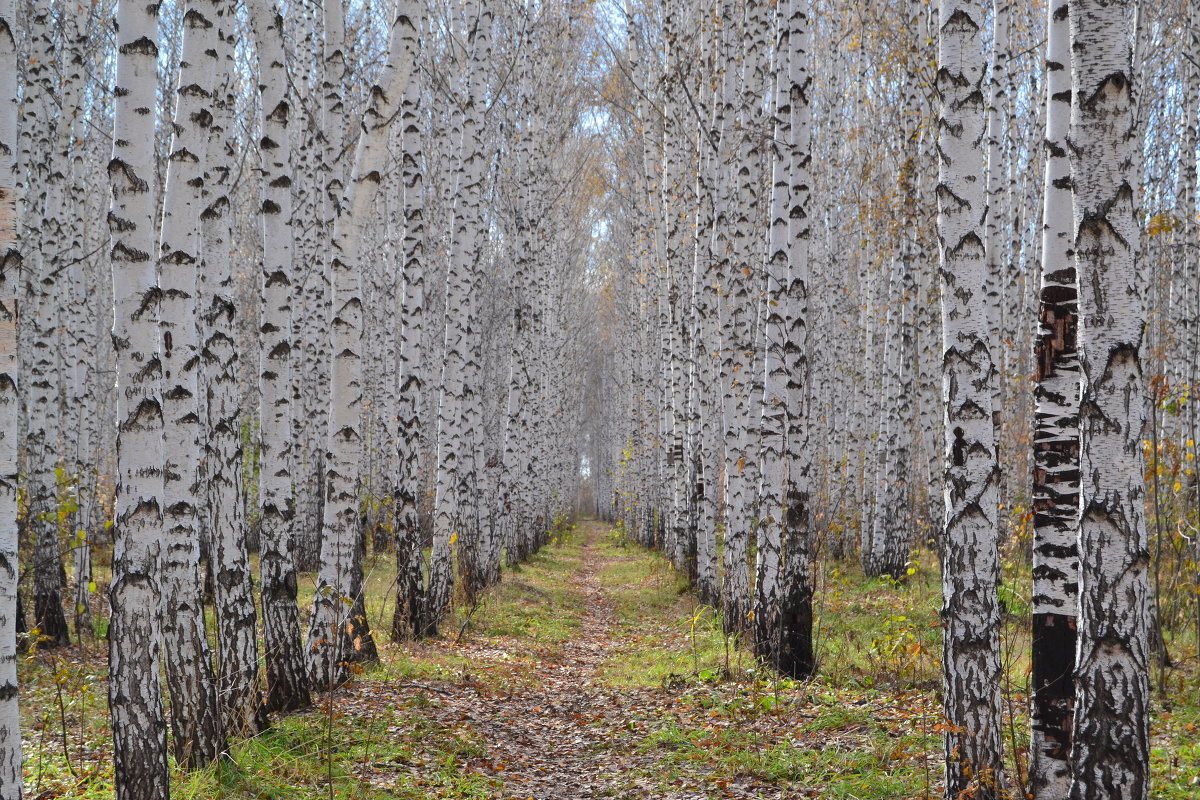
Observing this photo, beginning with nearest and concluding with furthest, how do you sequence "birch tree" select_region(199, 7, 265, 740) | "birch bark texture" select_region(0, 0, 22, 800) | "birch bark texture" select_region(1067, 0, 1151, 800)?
"birch bark texture" select_region(0, 0, 22, 800), "birch bark texture" select_region(1067, 0, 1151, 800), "birch tree" select_region(199, 7, 265, 740)

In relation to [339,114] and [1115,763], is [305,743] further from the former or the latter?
[339,114]

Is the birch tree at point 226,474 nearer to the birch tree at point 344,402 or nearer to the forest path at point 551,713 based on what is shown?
the forest path at point 551,713

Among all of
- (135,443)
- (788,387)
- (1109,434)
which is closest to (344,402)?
(135,443)

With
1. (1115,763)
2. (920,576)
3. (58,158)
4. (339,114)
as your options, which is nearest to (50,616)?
(58,158)

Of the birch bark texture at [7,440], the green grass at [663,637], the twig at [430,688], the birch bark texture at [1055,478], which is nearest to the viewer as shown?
the birch bark texture at [7,440]

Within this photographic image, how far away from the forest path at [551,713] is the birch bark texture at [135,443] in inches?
66.2

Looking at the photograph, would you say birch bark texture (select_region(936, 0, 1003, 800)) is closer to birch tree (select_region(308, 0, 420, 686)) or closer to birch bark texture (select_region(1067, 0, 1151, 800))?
birch bark texture (select_region(1067, 0, 1151, 800))

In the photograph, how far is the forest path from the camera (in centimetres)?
586

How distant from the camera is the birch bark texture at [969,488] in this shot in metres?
4.42

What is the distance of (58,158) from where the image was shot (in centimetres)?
1023

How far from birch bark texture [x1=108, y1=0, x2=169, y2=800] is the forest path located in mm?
1682

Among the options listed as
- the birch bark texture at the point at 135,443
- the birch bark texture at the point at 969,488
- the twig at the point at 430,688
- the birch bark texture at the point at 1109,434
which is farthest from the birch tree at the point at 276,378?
the birch bark texture at the point at 1109,434

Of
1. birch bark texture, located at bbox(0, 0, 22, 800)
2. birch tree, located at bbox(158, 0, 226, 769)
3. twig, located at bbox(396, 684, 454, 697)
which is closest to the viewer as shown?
birch bark texture, located at bbox(0, 0, 22, 800)

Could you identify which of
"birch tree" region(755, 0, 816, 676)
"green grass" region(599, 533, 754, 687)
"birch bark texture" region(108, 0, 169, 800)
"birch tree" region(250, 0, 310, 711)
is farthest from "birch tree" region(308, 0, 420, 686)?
"birch tree" region(755, 0, 816, 676)
